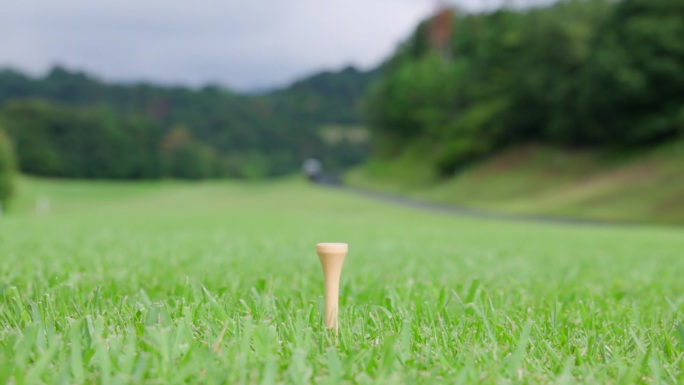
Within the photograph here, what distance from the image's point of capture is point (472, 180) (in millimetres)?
47500

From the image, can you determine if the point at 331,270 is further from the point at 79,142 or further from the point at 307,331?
the point at 79,142

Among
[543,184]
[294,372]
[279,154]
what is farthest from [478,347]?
[279,154]

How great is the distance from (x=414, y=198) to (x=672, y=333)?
149 feet

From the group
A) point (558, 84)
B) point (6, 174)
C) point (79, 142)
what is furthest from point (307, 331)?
point (79, 142)

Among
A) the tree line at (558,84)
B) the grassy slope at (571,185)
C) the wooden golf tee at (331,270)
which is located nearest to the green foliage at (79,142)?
the tree line at (558,84)

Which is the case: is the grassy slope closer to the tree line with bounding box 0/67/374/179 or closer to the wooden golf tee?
the wooden golf tee

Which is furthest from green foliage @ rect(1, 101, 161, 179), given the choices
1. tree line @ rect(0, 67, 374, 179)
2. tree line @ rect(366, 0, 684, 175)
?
tree line @ rect(366, 0, 684, 175)

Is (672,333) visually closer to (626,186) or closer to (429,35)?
(626,186)

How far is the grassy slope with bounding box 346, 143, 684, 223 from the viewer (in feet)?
97.9

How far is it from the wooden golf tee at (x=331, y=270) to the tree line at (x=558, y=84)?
3734 cm

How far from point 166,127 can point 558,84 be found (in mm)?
108621

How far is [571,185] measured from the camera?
38.3m

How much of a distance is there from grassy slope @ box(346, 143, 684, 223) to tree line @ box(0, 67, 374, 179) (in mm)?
50921

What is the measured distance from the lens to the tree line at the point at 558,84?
124ft
